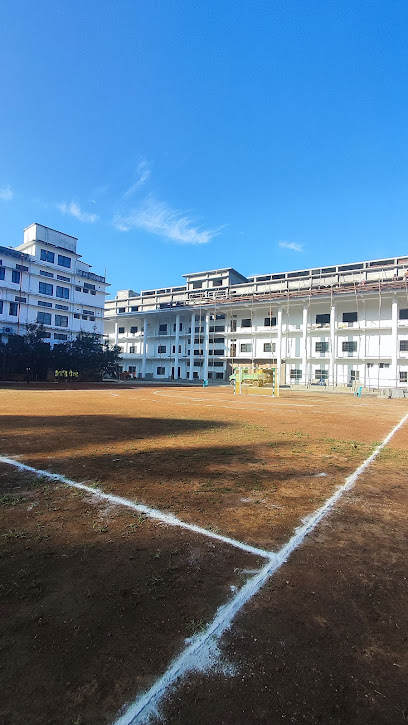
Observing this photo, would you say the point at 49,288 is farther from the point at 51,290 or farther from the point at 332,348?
the point at 332,348

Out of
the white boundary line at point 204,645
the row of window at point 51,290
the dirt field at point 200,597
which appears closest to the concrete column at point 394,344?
the dirt field at point 200,597

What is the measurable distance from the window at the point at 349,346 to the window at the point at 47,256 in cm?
4925

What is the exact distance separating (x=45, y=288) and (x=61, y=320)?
5937 millimetres

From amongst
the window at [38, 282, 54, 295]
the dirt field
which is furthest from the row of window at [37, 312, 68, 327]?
the dirt field

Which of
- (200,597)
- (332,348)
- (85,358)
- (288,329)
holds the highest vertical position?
(288,329)

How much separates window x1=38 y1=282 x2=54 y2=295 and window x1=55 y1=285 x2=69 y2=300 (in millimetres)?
983

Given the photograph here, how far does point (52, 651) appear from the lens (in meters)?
1.99

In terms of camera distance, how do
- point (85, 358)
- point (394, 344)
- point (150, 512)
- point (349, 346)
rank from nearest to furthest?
point (150, 512) < point (394, 344) < point (349, 346) < point (85, 358)

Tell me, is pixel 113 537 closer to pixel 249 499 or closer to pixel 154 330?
pixel 249 499

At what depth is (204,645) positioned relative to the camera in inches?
80.1

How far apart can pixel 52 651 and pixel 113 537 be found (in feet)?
4.36

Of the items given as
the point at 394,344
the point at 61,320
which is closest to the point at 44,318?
the point at 61,320

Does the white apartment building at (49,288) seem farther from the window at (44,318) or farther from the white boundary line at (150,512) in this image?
the white boundary line at (150,512)

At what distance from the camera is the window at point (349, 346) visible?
46844 millimetres
